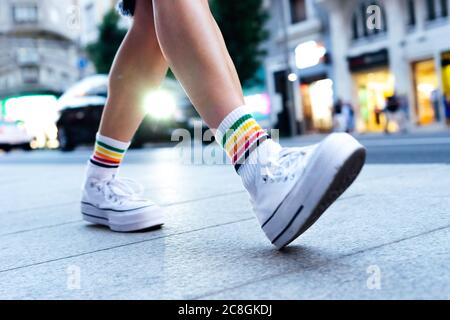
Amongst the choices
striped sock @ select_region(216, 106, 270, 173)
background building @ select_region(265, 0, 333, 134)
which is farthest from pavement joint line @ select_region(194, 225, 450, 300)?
background building @ select_region(265, 0, 333, 134)

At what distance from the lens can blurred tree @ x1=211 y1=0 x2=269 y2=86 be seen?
19.7 meters

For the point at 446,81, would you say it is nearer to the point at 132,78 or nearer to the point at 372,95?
the point at 372,95

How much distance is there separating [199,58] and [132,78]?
0.58 metres

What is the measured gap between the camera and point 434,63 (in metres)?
17.6

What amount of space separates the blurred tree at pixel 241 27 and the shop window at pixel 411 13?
16.1 ft

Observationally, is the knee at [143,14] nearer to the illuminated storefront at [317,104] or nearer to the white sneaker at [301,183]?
the white sneaker at [301,183]

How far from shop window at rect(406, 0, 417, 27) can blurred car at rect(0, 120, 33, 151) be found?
15475mm

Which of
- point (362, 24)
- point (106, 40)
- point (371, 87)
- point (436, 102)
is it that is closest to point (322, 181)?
point (436, 102)

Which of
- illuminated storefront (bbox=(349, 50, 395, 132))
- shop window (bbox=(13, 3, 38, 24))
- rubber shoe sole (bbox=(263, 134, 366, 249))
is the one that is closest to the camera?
rubber shoe sole (bbox=(263, 134, 366, 249))

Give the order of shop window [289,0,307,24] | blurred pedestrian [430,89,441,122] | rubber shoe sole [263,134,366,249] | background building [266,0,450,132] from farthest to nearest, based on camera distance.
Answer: shop window [289,0,307,24], background building [266,0,450,132], blurred pedestrian [430,89,441,122], rubber shoe sole [263,134,366,249]

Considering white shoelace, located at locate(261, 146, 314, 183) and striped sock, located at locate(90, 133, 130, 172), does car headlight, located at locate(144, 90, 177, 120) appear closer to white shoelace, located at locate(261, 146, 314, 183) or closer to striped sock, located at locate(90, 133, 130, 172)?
striped sock, located at locate(90, 133, 130, 172)

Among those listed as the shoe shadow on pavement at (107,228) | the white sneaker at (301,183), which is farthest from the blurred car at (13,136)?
the white sneaker at (301,183)

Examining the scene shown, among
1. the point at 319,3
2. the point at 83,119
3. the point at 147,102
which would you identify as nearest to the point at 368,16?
the point at 319,3

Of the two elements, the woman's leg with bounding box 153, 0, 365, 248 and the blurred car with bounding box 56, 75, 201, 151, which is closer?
the woman's leg with bounding box 153, 0, 365, 248
